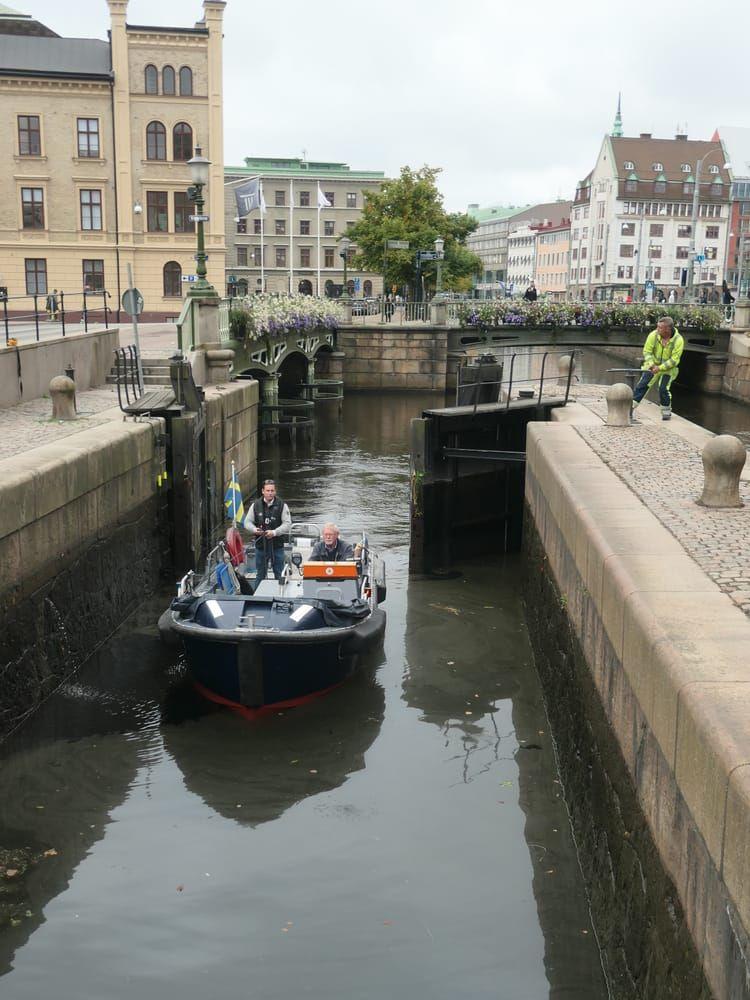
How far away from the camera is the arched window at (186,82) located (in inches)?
1866

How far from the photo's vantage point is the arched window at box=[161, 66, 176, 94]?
47.3m

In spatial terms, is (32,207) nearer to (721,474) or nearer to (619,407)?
(619,407)

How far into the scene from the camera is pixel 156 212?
4850cm

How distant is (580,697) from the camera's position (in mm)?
9172

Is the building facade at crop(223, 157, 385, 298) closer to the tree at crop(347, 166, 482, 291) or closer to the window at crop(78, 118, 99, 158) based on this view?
the tree at crop(347, 166, 482, 291)

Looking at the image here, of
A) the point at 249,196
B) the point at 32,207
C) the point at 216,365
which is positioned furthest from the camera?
the point at 32,207

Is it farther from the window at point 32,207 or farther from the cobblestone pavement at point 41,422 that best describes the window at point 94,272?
the cobblestone pavement at point 41,422

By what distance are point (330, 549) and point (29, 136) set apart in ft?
134

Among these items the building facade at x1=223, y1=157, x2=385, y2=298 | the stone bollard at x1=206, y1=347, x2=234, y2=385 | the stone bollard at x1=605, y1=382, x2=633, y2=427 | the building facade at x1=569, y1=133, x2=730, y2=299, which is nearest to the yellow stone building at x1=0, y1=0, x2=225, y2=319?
the stone bollard at x1=206, y1=347, x2=234, y2=385

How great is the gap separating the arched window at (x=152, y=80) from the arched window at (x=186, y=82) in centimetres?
106

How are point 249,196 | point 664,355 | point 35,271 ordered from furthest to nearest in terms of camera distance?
1. point 35,271
2. point 249,196
3. point 664,355

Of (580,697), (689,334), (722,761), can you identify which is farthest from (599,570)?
(689,334)

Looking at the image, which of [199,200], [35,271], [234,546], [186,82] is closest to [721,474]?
[234,546]

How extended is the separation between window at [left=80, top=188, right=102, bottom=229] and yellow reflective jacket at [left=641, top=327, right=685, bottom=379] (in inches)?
1395
